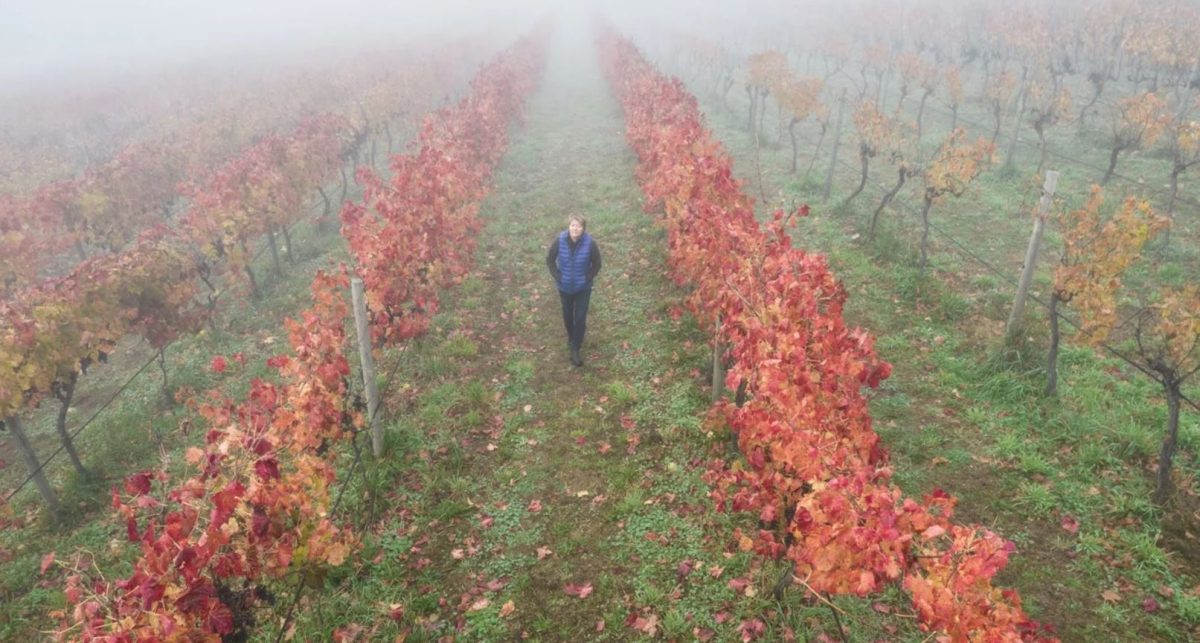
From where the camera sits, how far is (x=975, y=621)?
10.1 feet

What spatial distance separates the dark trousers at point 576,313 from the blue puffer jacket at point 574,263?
0.14 meters

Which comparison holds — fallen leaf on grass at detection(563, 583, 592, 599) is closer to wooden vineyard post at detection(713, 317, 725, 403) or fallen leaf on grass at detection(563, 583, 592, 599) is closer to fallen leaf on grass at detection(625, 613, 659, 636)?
fallen leaf on grass at detection(625, 613, 659, 636)

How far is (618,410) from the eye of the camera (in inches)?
310

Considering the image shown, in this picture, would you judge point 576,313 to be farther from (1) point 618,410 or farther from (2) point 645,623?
(2) point 645,623

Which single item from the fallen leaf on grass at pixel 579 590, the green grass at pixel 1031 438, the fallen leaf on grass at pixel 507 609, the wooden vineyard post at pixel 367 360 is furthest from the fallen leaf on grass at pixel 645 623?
the wooden vineyard post at pixel 367 360

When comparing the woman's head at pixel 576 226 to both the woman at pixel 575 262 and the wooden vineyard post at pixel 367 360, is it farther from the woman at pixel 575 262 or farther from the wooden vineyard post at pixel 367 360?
the wooden vineyard post at pixel 367 360

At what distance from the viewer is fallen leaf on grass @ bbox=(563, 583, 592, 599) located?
211 inches

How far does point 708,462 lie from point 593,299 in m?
4.79

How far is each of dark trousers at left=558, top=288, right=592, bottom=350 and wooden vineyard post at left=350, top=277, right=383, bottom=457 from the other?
2750 mm

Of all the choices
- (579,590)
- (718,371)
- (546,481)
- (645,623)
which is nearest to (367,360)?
(546,481)

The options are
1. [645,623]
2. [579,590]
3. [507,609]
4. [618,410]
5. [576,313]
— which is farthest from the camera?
[576,313]

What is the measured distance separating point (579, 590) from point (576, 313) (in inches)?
159

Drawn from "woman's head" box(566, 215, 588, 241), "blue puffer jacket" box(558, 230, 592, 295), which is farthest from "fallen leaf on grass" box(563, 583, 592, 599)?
"woman's head" box(566, 215, 588, 241)

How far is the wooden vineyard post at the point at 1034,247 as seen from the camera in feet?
25.1
